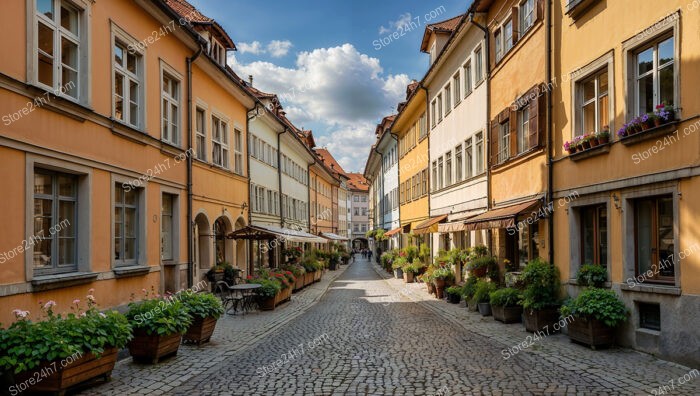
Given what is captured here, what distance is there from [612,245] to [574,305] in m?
1.39

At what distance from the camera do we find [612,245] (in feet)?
33.4

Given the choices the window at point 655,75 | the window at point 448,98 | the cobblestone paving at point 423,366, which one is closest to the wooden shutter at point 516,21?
the window at point 655,75

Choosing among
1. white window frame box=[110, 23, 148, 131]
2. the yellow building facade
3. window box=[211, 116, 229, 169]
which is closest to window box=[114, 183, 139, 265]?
white window frame box=[110, 23, 148, 131]

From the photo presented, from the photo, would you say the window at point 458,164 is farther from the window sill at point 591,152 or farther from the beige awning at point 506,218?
the window sill at point 591,152

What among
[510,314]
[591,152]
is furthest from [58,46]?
Answer: [510,314]

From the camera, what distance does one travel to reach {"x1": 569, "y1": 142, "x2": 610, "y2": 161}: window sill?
1019cm

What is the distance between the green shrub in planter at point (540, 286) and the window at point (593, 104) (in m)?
3.05

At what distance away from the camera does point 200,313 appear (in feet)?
32.8

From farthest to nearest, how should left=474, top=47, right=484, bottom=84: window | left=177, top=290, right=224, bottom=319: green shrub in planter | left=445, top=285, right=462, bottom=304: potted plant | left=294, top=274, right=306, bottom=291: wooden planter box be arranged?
left=294, top=274, right=306, bottom=291: wooden planter box
left=474, top=47, right=484, bottom=84: window
left=445, top=285, right=462, bottom=304: potted plant
left=177, top=290, right=224, bottom=319: green shrub in planter

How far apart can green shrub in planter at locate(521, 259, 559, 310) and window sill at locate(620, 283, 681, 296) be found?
1950mm

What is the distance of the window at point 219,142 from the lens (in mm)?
20112

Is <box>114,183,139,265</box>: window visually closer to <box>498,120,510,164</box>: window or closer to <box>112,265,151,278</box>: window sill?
<box>112,265,151,278</box>: window sill

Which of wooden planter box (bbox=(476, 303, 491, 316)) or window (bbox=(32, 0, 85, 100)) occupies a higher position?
window (bbox=(32, 0, 85, 100))

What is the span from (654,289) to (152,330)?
8.11m
